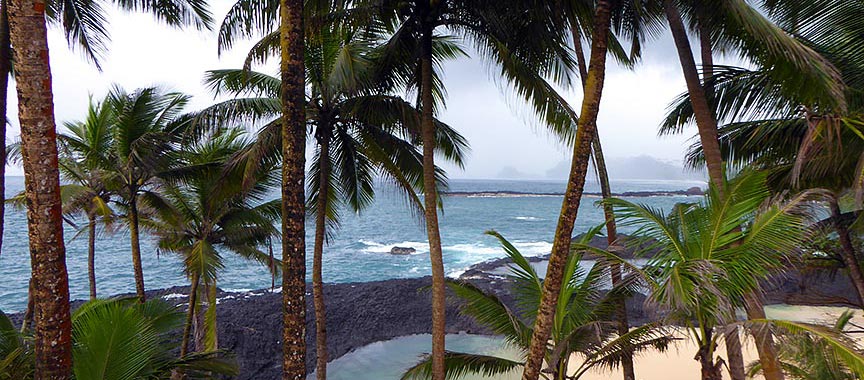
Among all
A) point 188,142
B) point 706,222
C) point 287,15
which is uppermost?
point 287,15

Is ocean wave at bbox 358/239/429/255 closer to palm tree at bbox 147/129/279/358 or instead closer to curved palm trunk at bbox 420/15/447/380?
palm tree at bbox 147/129/279/358

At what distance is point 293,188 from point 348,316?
49.0 ft

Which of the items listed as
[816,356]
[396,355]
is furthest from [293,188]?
[396,355]

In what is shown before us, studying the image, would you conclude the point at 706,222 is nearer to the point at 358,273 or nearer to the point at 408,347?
the point at 408,347

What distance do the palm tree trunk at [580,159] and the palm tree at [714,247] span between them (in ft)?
1.73

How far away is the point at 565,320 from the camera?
21.7 ft

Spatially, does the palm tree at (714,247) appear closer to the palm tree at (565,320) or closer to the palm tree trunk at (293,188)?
the palm tree at (565,320)

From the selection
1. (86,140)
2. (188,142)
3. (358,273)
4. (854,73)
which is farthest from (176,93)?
(358,273)

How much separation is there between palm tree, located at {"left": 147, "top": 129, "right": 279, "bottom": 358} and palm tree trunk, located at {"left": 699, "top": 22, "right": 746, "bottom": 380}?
841 centimetres

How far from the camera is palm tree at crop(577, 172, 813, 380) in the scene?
443 centimetres

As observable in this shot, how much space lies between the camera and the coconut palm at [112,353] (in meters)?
3.67

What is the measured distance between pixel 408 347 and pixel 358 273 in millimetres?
19372

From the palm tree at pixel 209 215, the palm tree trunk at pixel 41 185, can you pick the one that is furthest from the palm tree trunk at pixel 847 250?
the palm tree at pixel 209 215

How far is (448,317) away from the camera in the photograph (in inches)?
712
